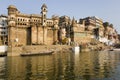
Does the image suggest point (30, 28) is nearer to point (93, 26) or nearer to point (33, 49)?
point (33, 49)

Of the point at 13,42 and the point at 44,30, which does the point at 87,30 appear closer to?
the point at 44,30

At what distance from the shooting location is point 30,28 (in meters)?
114

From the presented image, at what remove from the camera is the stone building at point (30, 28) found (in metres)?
108

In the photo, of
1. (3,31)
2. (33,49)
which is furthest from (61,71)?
(3,31)

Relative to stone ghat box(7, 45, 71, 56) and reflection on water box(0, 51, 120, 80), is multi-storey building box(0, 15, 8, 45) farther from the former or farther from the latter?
reflection on water box(0, 51, 120, 80)

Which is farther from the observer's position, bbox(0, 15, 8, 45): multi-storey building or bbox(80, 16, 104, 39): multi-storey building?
bbox(80, 16, 104, 39): multi-storey building

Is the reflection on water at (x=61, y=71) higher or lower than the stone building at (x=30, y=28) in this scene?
lower

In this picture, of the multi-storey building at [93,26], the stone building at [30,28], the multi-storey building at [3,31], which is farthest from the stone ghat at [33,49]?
the multi-storey building at [93,26]

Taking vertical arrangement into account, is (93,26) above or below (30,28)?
above

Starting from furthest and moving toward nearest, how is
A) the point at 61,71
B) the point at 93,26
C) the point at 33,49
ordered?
1. the point at 93,26
2. the point at 33,49
3. the point at 61,71

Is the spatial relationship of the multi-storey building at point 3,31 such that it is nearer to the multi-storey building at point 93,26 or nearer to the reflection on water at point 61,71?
the reflection on water at point 61,71

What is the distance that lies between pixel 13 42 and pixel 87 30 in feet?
243

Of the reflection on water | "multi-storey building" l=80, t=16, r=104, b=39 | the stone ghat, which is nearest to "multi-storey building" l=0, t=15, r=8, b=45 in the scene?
the stone ghat

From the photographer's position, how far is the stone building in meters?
108
